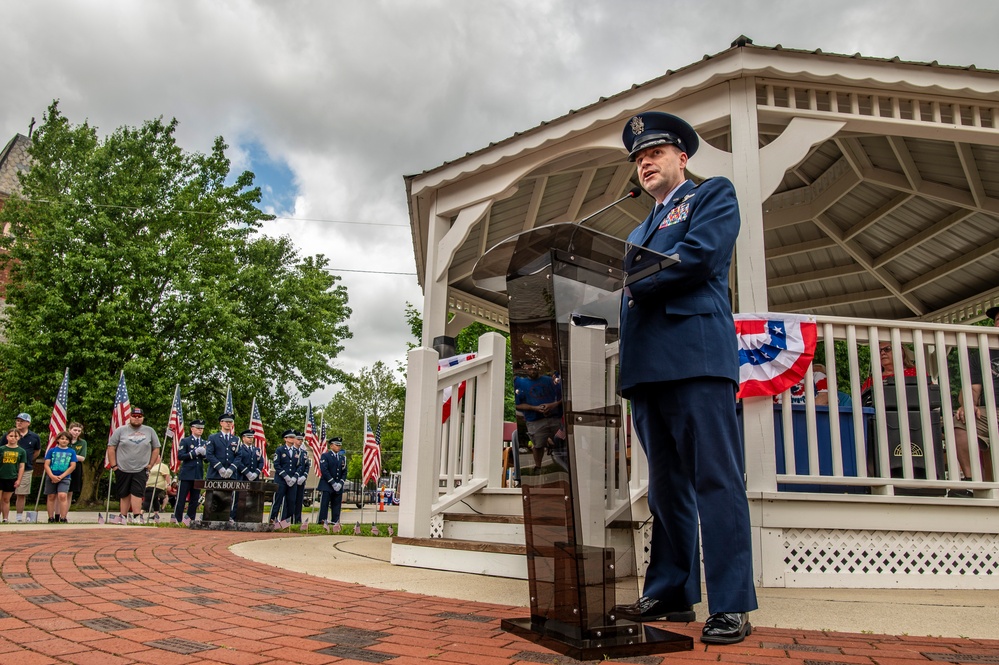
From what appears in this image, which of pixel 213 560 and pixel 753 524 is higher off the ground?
pixel 753 524

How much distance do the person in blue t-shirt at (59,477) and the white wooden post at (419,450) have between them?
7562 millimetres

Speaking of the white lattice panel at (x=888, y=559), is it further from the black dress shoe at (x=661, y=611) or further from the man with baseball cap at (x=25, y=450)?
the man with baseball cap at (x=25, y=450)

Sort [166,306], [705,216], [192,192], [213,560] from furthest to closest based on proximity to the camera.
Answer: [192,192], [166,306], [213,560], [705,216]

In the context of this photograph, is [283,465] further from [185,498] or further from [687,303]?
[687,303]

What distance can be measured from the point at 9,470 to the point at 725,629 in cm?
1083

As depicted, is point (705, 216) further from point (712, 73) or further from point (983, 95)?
point (983, 95)

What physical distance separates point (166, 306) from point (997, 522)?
21370mm

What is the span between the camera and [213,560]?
14.0 feet

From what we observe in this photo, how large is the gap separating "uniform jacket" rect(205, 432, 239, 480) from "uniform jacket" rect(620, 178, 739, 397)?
8955 millimetres

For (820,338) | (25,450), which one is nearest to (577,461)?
(820,338)

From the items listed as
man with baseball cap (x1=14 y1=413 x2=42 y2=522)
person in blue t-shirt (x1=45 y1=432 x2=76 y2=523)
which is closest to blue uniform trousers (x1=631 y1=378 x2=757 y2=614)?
person in blue t-shirt (x1=45 y1=432 x2=76 y2=523)

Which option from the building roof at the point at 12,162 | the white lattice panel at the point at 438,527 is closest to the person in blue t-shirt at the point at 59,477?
the white lattice panel at the point at 438,527

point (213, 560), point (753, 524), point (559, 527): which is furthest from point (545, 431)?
point (213, 560)

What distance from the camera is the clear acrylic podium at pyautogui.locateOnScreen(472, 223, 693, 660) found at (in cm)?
208
